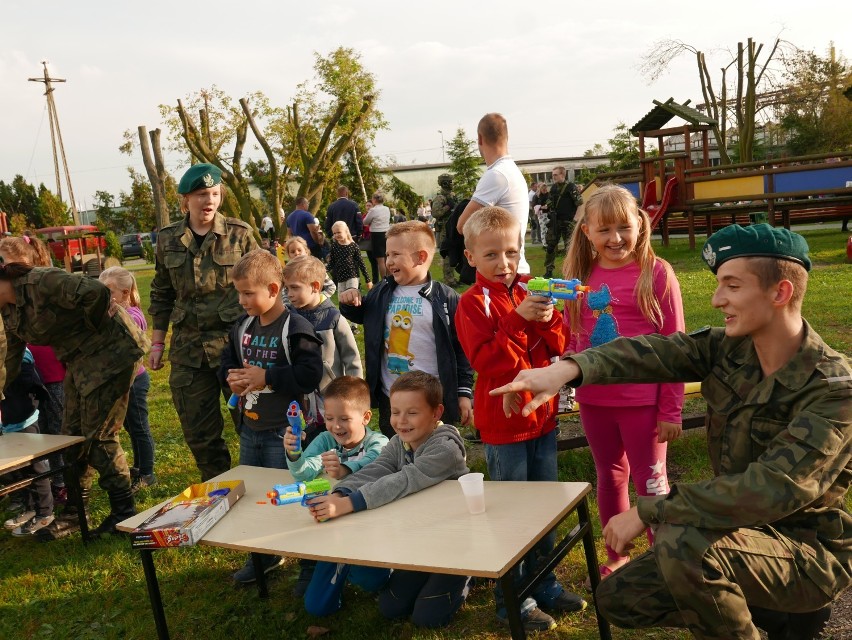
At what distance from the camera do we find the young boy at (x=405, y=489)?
3016 millimetres

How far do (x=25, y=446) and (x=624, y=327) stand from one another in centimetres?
353

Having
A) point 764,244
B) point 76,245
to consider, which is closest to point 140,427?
point 764,244

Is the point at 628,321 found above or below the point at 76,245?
below

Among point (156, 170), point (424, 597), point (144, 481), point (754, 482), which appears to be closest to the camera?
point (754, 482)

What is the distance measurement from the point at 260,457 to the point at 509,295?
1.76 meters

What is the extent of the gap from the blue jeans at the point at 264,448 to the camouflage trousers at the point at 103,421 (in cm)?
108

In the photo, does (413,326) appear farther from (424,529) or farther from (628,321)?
(424,529)

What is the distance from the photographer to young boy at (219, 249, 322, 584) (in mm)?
3893

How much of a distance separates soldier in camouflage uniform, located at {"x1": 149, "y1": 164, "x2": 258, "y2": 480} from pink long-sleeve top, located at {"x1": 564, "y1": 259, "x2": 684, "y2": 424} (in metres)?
2.22

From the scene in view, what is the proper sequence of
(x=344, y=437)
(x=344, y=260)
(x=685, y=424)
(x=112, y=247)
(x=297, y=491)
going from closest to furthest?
(x=297, y=491) < (x=344, y=437) < (x=685, y=424) < (x=344, y=260) < (x=112, y=247)

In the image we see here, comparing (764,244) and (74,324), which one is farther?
(74,324)

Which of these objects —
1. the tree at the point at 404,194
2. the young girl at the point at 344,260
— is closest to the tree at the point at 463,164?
the tree at the point at 404,194

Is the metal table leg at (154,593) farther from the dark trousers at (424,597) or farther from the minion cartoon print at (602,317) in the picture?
the minion cartoon print at (602,317)

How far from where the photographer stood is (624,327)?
3365mm
